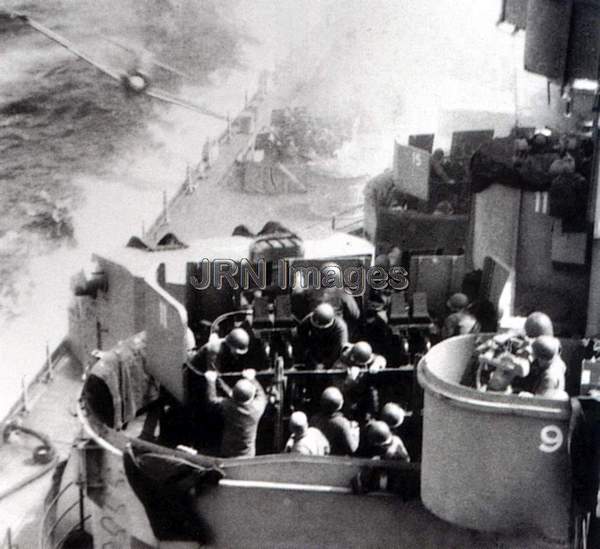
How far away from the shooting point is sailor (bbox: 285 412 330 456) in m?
6.75

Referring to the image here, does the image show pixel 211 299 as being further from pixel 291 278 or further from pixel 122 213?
pixel 122 213

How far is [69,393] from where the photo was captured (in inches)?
654

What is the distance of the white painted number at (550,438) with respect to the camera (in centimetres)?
537

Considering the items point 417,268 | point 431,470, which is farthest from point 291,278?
point 431,470

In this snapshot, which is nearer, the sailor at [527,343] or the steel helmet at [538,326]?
the sailor at [527,343]

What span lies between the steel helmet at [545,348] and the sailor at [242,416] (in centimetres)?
229

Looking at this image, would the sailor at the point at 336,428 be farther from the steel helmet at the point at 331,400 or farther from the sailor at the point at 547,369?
the sailor at the point at 547,369

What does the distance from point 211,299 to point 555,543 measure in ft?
19.2

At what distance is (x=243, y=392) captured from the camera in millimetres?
7055

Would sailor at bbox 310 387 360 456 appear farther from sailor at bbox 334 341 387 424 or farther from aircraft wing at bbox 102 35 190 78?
aircraft wing at bbox 102 35 190 78

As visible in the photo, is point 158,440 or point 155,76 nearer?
point 158,440

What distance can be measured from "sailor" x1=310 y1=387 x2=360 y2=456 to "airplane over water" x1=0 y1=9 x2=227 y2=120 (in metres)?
21.5

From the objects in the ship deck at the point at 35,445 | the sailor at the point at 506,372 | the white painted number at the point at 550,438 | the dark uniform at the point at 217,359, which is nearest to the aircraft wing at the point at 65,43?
the ship deck at the point at 35,445

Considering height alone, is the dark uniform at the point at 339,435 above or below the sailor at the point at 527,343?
below
